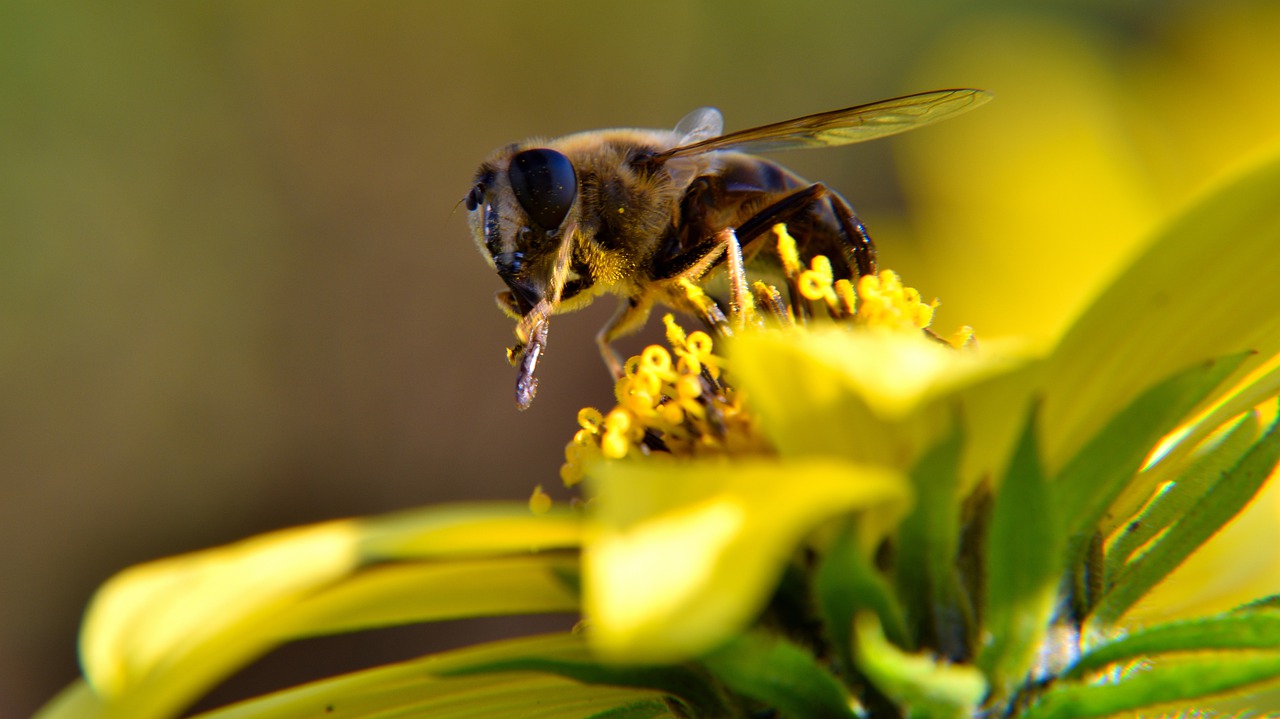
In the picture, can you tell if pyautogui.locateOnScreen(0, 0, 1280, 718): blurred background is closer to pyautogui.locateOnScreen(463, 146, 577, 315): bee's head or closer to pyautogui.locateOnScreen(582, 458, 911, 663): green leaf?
pyautogui.locateOnScreen(463, 146, 577, 315): bee's head

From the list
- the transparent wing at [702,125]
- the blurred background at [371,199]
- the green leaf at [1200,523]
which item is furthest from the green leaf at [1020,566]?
the blurred background at [371,199]

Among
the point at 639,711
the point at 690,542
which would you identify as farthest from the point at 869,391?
the point at 639,711

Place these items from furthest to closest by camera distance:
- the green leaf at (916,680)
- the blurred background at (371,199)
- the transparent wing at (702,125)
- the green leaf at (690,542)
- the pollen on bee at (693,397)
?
the blurred background at (371,199), the transparent wing at (702,125), the pollen on bee at (693,397), the green leaf at (916,680), the green leaf at (690,542)

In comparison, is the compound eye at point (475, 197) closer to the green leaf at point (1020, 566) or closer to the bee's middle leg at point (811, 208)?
the bee's middle leg at point (811, 208)

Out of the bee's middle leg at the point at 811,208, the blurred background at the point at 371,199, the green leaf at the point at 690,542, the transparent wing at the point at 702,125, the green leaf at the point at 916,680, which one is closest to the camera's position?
the green leaf at the point at 690,542

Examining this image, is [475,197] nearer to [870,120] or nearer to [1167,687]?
[870,120]

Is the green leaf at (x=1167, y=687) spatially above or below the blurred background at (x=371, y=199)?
below

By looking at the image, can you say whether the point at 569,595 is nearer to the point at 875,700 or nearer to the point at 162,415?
the point at 875,700

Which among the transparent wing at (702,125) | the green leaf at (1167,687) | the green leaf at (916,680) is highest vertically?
the transparent wing at (702,125)

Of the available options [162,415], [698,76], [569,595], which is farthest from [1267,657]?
[698,76]
